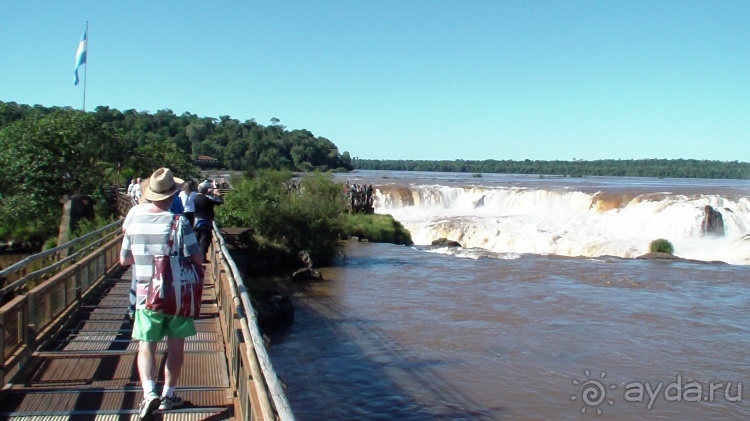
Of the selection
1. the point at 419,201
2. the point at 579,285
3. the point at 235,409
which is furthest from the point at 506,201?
the point at 235,409

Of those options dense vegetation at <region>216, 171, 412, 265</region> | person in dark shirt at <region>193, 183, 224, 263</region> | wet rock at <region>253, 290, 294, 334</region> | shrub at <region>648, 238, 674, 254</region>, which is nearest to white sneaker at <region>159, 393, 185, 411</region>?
person in dark shirt at <region>193, 183, 224, 263</region>

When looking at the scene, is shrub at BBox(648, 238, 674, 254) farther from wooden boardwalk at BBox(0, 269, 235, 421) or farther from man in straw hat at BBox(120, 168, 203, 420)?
man in straw hat at BBox(120, 168, 203, 420)

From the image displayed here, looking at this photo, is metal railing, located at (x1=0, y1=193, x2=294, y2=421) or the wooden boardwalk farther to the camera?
the wooden boardwalk

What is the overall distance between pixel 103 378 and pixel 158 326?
180cm

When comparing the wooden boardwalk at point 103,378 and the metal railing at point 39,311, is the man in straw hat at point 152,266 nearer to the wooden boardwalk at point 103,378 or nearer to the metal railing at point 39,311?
the wooden boardwalk at point 103,378

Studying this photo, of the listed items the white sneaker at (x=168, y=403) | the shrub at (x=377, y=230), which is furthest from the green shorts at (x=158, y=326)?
the shrub at (x=377, y=230)

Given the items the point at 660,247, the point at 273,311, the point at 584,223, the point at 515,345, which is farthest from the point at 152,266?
the point at 584,223

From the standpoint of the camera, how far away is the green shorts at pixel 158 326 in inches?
187

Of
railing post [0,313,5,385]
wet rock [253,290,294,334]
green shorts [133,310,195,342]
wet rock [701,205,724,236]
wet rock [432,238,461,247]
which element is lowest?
wet rock [432,238,461,247]

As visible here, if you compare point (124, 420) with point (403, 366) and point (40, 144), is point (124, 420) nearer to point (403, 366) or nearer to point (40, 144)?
point (403, 366)

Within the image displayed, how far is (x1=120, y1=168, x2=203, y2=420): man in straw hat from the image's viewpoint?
478cm

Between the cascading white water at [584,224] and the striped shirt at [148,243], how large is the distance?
99.9ft

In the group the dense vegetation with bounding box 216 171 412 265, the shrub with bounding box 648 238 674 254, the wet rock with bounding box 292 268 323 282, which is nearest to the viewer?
the wet rock with bounding box 292 268 323 282

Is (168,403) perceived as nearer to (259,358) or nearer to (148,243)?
(148,243)
